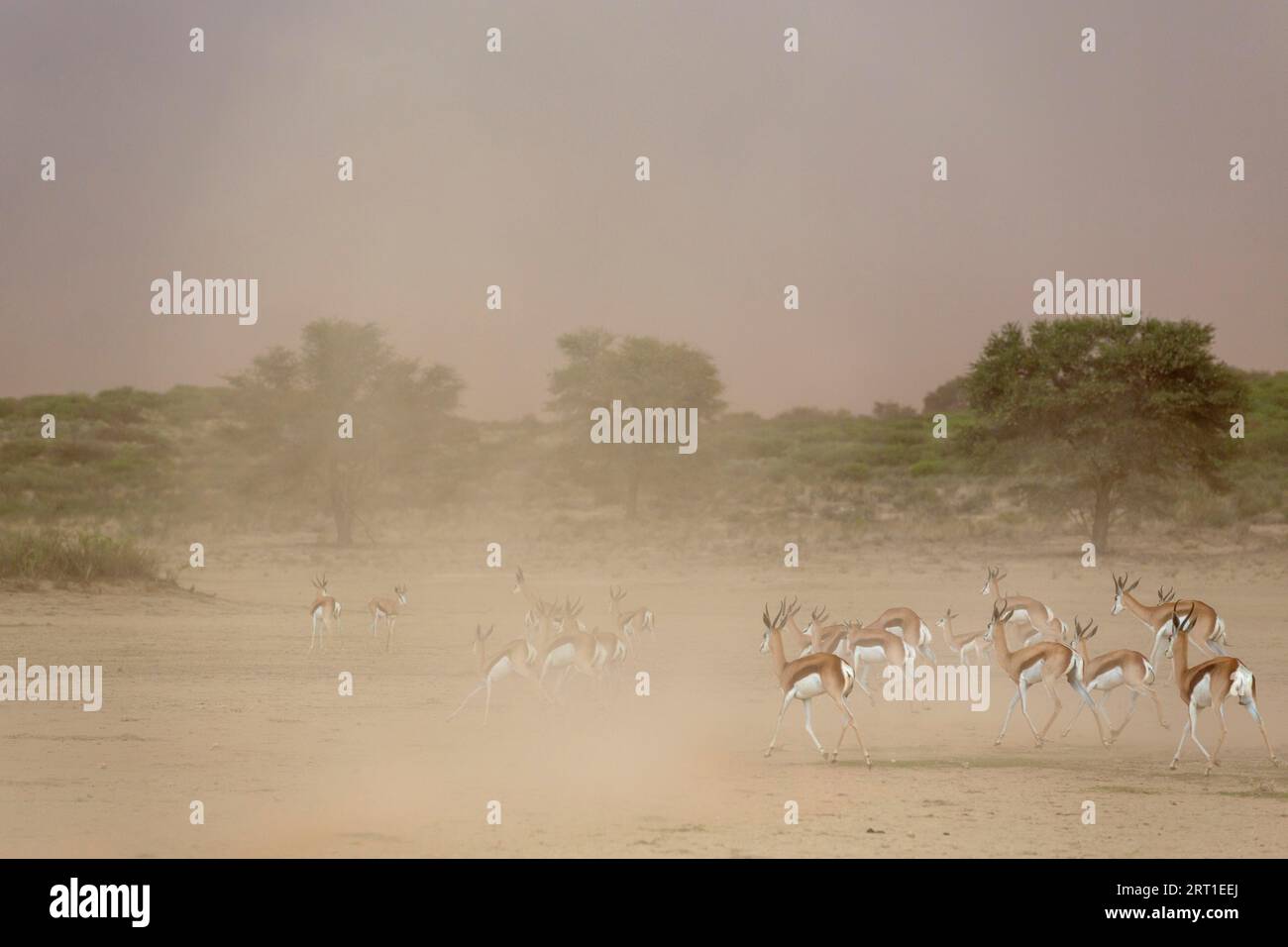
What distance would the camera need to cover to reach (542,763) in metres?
13.4

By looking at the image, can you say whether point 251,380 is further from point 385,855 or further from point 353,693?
point 385,855

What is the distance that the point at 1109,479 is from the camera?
121 ft

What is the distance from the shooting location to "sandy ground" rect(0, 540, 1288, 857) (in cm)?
1066

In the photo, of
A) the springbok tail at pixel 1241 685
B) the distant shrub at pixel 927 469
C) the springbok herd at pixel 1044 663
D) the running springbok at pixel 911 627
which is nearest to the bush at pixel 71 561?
the springbok herd at pixel 1044 663

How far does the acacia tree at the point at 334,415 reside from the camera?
144 ft

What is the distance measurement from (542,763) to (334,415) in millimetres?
32062

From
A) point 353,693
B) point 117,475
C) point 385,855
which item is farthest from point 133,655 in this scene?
point 117,475

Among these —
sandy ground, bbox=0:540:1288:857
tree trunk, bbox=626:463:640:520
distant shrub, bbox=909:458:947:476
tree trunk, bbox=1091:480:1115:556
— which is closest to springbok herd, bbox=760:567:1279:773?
sandy ground, bbox=0:540:1288:857

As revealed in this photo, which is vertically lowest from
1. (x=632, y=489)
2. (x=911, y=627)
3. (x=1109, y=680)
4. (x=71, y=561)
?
(x=1109, y=680)

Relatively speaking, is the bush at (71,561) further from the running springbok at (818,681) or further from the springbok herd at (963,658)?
the running springbok at (818,681)

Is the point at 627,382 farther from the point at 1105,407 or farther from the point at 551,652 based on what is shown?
the point at 551,652

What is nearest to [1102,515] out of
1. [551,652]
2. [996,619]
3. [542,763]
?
[996,619]

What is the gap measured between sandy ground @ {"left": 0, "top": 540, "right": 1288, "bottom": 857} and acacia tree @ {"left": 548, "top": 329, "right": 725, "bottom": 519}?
2608cm

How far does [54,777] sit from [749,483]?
143ft
